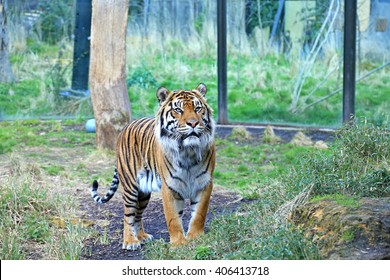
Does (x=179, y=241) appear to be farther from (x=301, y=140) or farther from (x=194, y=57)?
(x=194, y=57)

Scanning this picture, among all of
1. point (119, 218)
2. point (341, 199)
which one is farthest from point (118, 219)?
point (341, 199)

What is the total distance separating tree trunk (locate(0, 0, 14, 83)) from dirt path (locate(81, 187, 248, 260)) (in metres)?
5.13

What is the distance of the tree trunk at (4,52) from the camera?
12.3m

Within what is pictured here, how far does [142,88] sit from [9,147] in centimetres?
355

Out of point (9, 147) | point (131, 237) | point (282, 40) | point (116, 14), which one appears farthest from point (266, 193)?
point (282, 40)

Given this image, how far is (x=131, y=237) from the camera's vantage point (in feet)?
20.7

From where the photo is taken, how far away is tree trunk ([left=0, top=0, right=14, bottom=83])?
12312 millimetres

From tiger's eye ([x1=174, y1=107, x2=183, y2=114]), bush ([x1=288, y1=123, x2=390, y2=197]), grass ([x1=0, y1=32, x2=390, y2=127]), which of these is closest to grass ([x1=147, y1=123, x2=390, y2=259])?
bush ([x1=288, y1=123, x2=390, y2=197])

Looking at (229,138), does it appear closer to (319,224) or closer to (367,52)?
(367,52)

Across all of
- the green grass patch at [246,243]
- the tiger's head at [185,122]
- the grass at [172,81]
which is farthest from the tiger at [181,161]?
the grass at [172,81]

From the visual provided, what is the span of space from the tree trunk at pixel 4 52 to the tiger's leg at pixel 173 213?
7.11 metres

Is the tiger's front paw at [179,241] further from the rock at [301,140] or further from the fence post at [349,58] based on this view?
the fence post at [349,58]

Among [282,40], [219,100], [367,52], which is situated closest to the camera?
[367,52]

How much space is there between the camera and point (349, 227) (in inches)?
191
